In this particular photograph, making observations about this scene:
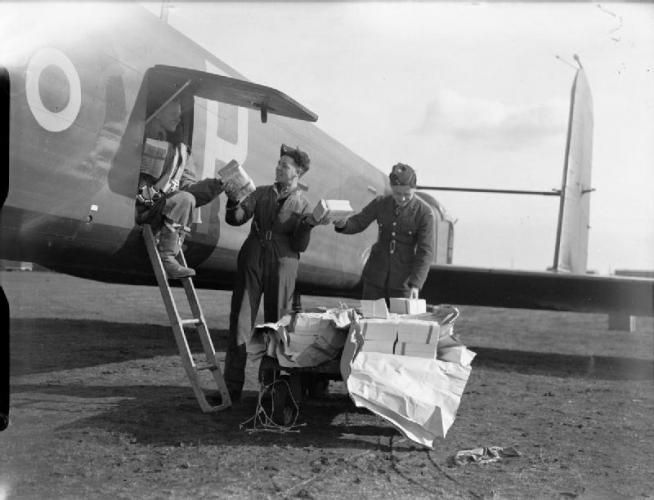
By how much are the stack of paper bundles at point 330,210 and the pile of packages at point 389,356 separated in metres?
0.67

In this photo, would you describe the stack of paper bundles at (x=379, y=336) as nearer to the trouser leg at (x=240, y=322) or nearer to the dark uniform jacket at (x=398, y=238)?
the trouser leg at (x=240, y=322)

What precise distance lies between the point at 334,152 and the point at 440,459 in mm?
5799

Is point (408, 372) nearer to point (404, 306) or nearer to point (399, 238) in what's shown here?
point (404, 306)

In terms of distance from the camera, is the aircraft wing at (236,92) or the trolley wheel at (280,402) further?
the aircraft wing at (236,92)

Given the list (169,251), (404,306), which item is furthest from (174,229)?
(404,306)

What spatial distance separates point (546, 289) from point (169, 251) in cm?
665

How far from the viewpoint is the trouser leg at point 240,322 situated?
15.1 ft

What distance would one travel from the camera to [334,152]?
28.8 ft

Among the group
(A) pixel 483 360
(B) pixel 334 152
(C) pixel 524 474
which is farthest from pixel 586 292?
(C) pixel 524 474

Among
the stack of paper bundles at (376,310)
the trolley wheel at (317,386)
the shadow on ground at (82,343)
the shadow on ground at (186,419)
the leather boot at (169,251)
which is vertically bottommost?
the shadow on ground at (82,343)

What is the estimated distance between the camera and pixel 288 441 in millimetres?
3734

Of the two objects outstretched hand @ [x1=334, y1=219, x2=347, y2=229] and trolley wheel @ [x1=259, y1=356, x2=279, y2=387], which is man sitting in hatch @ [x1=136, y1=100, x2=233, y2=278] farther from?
trolley wheel @ [x1=259, y1=356, x2=279, y2=387]

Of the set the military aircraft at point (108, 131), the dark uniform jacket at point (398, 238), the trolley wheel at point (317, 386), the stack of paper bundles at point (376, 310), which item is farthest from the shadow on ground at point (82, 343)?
the stack of paper bundles at point (376, 310)

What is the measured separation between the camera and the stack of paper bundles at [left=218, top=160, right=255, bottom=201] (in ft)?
14.8
